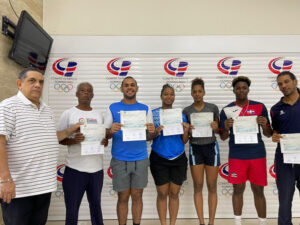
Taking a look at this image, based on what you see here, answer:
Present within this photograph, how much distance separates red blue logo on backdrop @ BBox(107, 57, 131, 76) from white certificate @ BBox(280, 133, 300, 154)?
250cm

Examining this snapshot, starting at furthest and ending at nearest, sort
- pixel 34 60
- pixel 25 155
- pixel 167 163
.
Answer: pixel 34 60, pixel 167 163, pixel 25 155

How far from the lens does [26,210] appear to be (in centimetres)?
157

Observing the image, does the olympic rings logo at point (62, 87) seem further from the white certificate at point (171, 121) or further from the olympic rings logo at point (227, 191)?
the olympic rings logo at point (227, 191)

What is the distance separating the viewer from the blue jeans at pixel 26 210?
4.96ft

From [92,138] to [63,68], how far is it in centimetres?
191

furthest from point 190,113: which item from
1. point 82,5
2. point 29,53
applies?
point 82,5

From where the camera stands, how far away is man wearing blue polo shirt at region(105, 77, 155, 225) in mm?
2172

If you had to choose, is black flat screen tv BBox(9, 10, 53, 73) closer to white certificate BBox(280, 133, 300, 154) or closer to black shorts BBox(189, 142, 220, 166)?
black shorts BBox(189, 142, 220, 166)

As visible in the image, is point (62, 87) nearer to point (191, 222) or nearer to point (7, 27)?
point (7, 27)

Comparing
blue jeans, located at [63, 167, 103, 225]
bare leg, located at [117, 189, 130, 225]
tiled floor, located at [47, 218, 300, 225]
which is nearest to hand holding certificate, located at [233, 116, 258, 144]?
bare leg, located at [117, 189, 130, 225]

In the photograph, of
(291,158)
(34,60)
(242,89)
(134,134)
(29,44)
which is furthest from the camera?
(34,60)

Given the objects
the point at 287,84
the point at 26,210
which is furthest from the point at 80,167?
the point at 287,84

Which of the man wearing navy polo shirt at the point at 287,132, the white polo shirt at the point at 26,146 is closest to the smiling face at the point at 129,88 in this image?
the white polo shirt at the point at 26,146

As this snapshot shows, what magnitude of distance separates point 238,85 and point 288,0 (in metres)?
2.38
